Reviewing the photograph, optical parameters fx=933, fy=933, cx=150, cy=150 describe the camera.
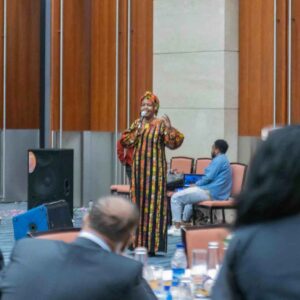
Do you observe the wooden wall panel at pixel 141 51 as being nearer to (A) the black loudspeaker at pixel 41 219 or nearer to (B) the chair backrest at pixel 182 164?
(B) the chair backrest at pixel 182 164

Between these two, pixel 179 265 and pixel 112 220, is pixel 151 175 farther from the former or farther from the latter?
pixel 112 220

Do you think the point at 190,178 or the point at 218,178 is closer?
the point at 218,178

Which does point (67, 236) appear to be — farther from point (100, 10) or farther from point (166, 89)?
point (100, 10)

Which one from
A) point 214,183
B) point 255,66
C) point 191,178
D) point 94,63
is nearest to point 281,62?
point 255,66

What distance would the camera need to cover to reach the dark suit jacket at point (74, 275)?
9.91 ft

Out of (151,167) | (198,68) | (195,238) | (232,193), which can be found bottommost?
(232,193)

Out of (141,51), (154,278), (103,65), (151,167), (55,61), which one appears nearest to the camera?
(154,278)

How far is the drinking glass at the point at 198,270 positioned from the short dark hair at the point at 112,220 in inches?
40.9

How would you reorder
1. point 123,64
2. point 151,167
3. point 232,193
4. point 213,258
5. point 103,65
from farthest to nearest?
point 103,65, point 123,64, point 232,193, point 151,167, point 213,258

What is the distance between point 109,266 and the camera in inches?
120

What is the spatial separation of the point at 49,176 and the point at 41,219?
5.36m

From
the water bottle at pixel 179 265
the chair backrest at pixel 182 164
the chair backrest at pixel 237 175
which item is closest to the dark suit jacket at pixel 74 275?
the water bottle at pixel 179 265

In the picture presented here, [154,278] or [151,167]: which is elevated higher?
[151,167]

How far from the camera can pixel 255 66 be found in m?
12.5
